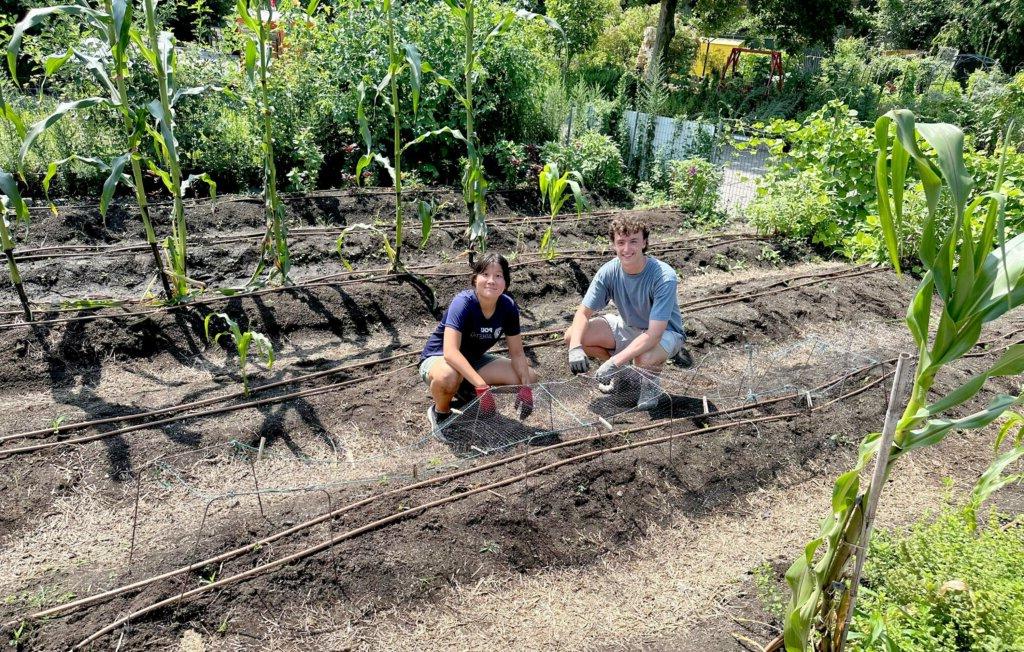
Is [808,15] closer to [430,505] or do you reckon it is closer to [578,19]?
[578,19]

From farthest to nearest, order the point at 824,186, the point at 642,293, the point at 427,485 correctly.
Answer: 1. the point at 824,186
2. the point at 642,293
3. the point at 427,485

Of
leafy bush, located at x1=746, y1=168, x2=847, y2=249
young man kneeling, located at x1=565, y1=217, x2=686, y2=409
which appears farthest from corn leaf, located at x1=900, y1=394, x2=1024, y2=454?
leafy bush, located at x1=746, y1=168, x2=847, y2=249

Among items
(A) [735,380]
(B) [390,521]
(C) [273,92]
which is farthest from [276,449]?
(C) [273,92]

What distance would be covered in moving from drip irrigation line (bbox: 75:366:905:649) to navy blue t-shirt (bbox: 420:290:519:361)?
73 cm

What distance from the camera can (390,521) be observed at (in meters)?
3.22

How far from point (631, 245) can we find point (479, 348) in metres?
1.08

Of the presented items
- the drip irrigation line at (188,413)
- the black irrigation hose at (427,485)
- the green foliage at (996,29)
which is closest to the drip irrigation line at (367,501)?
the black irrigation hose at (427,485)

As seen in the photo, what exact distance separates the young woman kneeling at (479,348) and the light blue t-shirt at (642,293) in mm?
666

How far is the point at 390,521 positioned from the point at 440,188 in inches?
235

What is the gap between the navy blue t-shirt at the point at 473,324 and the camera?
154 inches

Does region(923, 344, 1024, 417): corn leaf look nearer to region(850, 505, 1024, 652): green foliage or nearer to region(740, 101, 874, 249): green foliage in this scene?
region(850, 505, 1024, 652): green foliage

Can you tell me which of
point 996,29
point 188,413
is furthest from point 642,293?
point 996,29

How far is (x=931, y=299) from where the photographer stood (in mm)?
1811

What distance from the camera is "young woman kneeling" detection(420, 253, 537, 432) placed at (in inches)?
151
